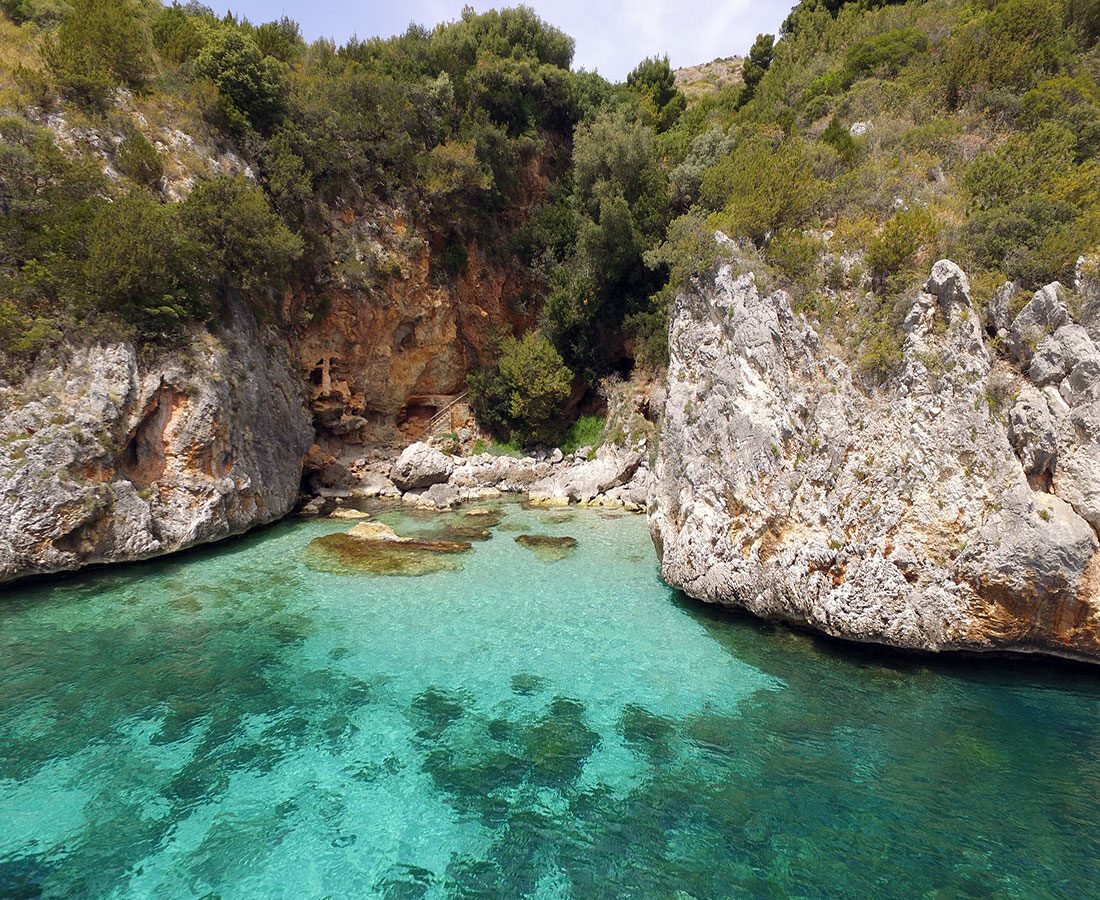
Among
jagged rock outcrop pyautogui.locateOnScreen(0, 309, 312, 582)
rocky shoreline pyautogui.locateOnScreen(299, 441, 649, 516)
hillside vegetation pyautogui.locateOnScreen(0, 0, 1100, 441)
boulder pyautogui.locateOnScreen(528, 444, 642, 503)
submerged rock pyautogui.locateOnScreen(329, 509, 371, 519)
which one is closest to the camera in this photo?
jagged rock outcrop pyautogui.locateOnScreen(0, 309, 312, 582)

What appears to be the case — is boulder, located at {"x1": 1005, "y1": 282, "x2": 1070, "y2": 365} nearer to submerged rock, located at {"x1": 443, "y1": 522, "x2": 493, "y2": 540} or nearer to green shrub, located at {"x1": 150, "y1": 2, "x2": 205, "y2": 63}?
submerged rock, located at {"x1": 443, "y1": 522, "x2": 493, "y2": 540}

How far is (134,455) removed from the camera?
13.0 m

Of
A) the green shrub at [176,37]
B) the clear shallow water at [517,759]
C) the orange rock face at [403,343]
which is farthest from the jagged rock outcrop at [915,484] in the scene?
the green shrub at [176,37]

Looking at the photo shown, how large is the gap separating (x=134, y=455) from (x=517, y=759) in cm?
1290

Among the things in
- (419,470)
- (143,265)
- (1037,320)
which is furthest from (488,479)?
(1037,320)

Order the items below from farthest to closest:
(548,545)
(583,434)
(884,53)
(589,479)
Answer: (583,434), (589,479), (884,53), (548,545)

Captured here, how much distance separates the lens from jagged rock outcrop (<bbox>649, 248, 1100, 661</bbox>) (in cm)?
770

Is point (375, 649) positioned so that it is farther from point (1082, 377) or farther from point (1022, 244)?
point (1022, 244)

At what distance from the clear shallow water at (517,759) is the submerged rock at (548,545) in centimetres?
336

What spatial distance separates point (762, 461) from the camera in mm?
9875

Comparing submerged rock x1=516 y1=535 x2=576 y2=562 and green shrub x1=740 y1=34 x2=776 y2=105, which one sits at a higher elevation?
green shrub x1=740 y1=34 x2=776 y2=105

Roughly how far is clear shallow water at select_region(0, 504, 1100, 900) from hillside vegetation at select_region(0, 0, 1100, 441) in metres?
6.27

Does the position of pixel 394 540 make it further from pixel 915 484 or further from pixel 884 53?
pixel 884 53

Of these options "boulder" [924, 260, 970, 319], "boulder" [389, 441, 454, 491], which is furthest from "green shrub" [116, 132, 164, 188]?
"boulder" [924, 260, 970, 319]
